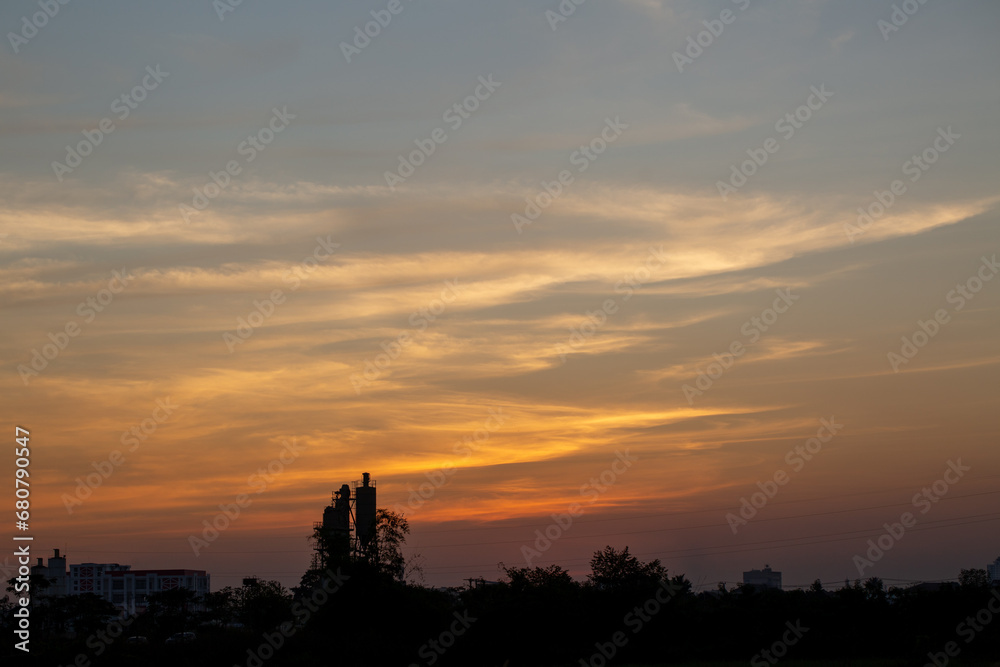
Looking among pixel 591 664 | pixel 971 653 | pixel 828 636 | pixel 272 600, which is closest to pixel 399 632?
pixel 591 664

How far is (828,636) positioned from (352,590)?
26.8 metres

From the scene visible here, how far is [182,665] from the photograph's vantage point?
4691cm

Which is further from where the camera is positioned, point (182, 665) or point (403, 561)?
point (403, 561)

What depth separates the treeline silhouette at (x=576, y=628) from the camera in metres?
48.2

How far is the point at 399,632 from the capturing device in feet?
180

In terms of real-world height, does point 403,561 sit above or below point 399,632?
above

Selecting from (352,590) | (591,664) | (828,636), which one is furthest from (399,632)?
(828,636)

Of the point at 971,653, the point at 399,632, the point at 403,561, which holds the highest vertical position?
the point at 403,561

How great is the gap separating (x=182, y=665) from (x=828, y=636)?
3341cm

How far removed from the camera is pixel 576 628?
5344 cm

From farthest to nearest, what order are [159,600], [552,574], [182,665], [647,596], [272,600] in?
[159,600] < [272,600] < [552,574] < [647,596] < [182,665]

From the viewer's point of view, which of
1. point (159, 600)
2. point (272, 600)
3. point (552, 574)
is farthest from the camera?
point (159, 600)

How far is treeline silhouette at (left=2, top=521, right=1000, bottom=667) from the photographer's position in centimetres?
4825

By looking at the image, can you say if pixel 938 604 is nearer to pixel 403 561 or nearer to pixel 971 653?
pixel 971 653
